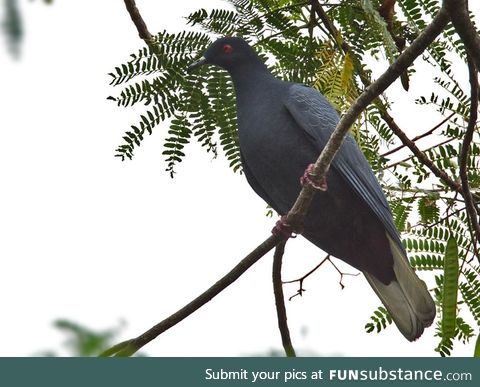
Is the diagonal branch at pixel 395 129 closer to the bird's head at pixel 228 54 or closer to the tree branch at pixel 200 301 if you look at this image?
the bird's head at pixel 228 54

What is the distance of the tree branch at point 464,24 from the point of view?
236 cm

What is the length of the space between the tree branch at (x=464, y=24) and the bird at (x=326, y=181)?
1671 mm

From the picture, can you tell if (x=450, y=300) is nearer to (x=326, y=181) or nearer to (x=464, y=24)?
(x=326, y=181)

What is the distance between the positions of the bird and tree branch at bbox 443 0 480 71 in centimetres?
167

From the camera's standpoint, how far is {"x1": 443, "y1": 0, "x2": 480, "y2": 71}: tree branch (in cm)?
236

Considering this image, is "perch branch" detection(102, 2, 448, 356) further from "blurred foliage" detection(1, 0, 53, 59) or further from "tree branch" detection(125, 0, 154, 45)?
"blurred foliage" detection(1, 0, 53, 59)

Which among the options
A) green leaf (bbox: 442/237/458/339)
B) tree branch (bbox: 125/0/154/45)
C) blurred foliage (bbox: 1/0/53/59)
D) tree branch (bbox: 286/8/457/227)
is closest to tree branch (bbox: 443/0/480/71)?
tree branch (bbox: 286/8/457/227)

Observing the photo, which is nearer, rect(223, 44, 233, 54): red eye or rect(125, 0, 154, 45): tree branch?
rect(125, 0, 154, 45): tree branch

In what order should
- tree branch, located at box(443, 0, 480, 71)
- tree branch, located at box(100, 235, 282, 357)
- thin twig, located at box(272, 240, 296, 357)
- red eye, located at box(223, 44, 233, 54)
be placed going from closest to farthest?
tree branch, located at box(443, 0, 480, 71)
tree branch, located at box(100, 235, 282, 357)
thin twig, located at box(272, 240, 296, 357)
red eye, located at box(223, 44, 233, 54)

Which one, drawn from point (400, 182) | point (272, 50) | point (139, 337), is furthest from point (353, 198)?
point (139, 337)

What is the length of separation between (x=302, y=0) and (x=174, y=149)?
1.14m

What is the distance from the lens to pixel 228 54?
14.3 feet

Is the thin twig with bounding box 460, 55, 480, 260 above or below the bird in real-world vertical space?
below

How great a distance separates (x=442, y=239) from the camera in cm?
396
